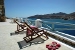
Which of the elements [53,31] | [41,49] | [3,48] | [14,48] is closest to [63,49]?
[41,49]

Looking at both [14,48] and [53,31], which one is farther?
[53,31]

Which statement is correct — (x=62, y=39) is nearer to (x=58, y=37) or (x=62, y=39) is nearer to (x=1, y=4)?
(x=58, y=37)

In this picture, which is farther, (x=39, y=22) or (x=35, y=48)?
(x=39, y=22)

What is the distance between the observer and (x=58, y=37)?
716 cm

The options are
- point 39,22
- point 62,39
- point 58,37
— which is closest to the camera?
point 62,39

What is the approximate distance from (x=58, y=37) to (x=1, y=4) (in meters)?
18.5

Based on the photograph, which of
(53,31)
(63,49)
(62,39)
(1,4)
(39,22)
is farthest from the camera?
(1,4)

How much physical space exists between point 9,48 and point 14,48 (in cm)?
24

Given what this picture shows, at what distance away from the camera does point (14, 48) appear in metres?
5.37

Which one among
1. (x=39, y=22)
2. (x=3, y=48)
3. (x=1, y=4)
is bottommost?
(x=3, y=48)

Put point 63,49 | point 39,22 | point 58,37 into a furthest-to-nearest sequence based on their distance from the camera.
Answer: point 39,22 < point 58,37 < point 63,49

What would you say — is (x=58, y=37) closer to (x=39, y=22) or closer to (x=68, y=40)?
(x=68, y=40)

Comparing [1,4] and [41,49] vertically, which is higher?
[1,4]

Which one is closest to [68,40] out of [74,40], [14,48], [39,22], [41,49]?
[74,40]
